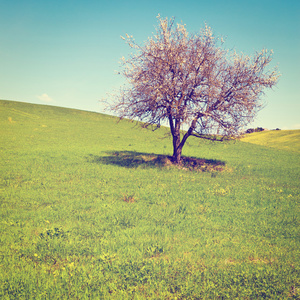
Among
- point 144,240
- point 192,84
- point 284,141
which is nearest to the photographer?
point 144,240

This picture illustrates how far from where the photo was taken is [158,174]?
16188mm

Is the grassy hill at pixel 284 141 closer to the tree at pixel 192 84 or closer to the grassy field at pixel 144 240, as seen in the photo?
the tree at pixel 192 84

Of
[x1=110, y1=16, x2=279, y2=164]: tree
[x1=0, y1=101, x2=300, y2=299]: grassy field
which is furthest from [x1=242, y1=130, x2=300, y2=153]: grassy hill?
[x1=0, y1=101, x2=300, y2=299]: grassy field

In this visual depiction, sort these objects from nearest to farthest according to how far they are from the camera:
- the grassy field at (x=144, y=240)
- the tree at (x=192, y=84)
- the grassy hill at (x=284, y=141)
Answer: the grassy field at (x=144, y=240) < the tree at (x=192, y=84) < the grassy hill at (x=284, y=141)

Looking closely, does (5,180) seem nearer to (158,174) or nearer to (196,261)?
(158,174)

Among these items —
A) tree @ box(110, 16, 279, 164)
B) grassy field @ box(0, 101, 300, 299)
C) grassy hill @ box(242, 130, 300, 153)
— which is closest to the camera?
grassy field @ box(0, 101, 300, 299)

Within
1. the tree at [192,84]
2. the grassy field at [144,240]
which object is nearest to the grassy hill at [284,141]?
the tree at [192,84]

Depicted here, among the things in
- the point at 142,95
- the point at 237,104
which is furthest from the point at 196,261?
the point at 237,104

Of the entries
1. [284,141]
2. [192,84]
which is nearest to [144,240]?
[192,84]

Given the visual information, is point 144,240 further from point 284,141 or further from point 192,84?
point 284,141

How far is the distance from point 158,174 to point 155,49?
34.0 feet

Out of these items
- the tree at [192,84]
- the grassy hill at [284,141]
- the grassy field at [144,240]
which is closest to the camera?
the grassy field at [144,240]

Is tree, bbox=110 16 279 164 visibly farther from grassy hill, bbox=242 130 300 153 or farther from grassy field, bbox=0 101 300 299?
grassy hill, bbox=242 130 300 153

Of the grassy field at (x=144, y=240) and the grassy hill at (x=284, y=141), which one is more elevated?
the grassy hill at (x=284, y=141)
